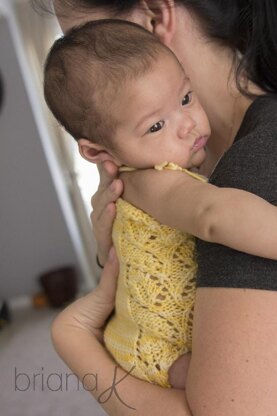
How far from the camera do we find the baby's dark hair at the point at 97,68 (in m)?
0.93

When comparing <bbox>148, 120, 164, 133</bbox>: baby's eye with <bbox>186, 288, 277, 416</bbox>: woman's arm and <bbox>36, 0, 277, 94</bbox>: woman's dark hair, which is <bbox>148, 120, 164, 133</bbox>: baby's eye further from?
<bbox>186, 288, 277, 416</bbox>: woman's arm

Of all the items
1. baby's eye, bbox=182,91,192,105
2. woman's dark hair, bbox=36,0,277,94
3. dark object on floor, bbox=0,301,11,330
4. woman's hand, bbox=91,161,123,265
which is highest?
woman's dark hair, bbox=36,0,277,94

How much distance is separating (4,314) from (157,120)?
3916mm

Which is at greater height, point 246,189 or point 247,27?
point 247,27

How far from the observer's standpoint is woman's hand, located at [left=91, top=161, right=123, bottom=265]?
1.02 meters

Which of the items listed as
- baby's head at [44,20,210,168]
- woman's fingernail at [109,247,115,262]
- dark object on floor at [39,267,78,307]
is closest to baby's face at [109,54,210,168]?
baby's head at [44,20,210,168]

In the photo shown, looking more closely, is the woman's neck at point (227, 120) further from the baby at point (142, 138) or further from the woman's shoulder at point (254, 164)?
the woman's shoulder at point (254, 164)

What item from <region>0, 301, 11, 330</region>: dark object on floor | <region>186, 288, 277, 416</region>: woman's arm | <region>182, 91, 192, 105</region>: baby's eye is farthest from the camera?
<region>0, 301, 11, 330</region>: dark object on floor

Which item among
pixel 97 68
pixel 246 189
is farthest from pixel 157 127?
pixel 246 189

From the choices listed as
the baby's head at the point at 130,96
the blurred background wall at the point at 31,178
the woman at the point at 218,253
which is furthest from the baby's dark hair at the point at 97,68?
the blurred background wall at the point at 31,178

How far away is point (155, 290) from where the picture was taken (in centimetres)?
90

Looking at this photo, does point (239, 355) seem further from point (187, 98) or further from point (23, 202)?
point (23, 202)

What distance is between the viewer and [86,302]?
113 centimetres

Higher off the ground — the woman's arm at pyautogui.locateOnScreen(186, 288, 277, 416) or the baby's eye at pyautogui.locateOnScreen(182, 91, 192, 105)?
the baby's eye at pyautogui.locateOnScreen(182, 91, 192, 105)
